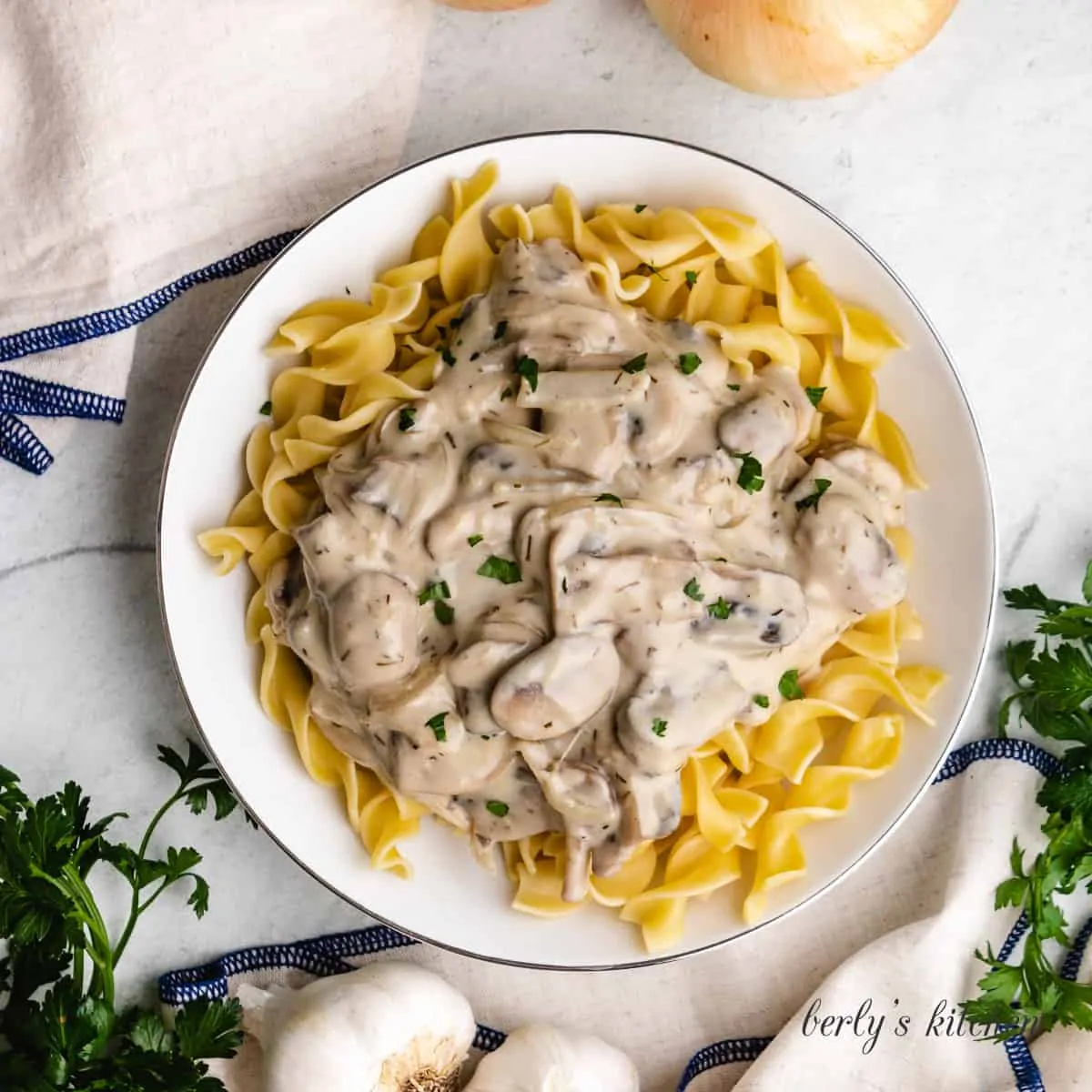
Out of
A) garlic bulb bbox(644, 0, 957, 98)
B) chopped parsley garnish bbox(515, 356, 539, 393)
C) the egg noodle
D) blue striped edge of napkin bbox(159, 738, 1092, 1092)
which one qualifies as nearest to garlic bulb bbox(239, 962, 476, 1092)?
blue striped edge of napkin bbox(159, 738, 1092, 1092)

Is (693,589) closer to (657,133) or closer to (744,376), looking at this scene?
(744,376)

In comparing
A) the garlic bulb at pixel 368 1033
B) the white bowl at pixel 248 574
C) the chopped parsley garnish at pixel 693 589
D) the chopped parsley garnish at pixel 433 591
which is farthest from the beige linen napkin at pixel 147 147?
the garlic bulb at pixel 368 1033

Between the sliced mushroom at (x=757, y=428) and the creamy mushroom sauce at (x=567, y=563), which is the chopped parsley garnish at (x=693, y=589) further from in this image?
the sliced mushroom at (x=757, y=428)

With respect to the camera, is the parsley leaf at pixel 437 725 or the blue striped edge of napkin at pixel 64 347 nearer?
the parsley leaf at pixel 437 725

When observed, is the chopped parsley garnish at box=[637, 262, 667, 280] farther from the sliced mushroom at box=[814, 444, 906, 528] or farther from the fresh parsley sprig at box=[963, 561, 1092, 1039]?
the fresh parsley sprig at box=[963, 561, 1092, 1039]

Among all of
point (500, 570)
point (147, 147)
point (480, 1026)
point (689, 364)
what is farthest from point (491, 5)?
point (480, 1026)

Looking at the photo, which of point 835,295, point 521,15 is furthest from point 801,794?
point 521,15
